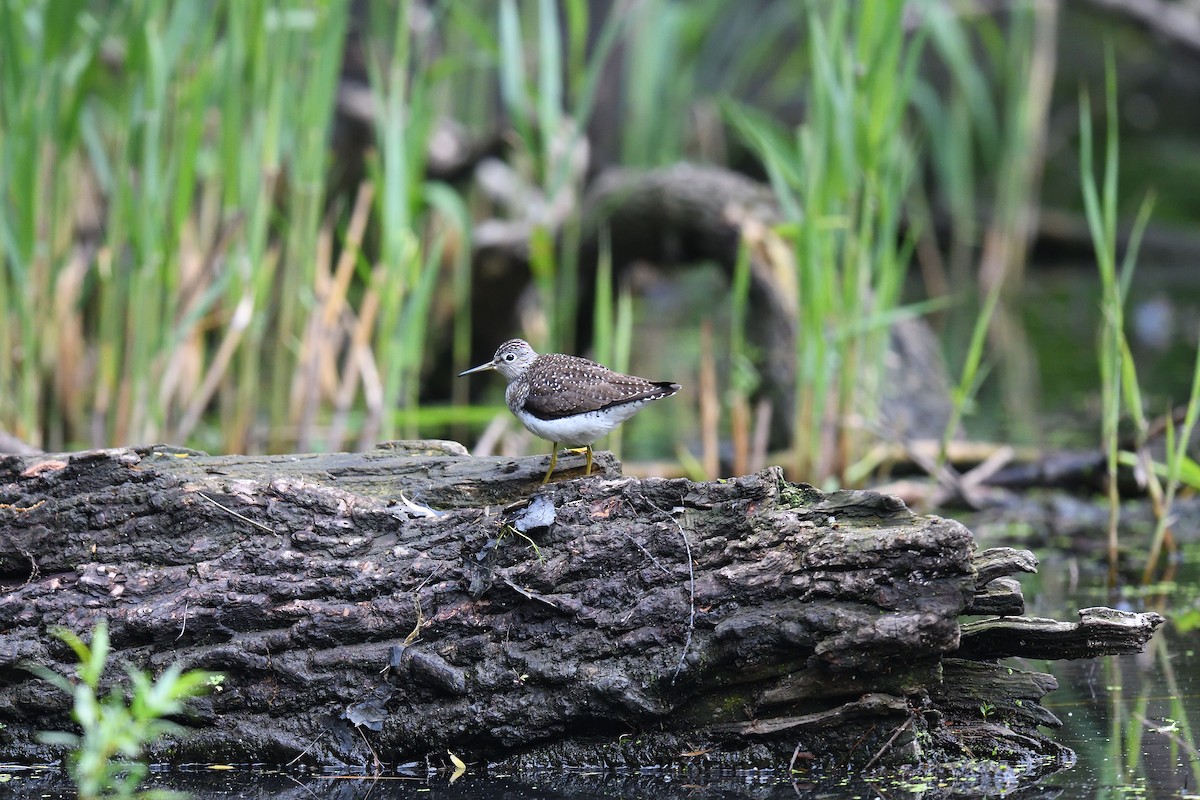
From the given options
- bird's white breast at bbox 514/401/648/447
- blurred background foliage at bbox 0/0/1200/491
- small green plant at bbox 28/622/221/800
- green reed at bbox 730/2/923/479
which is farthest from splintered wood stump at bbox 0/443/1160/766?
green reed at bbox 730/2/923/479

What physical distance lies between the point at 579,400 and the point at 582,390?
2.3 inches

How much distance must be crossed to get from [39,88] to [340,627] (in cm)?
334

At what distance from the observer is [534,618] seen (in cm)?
389

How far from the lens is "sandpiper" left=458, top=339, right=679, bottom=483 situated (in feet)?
15.1

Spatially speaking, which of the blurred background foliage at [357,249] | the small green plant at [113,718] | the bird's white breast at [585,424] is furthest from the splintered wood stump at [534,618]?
the blurred background foliage at [357,249]

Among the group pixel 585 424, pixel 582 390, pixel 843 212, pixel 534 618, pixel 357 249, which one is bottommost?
pixel 534 618

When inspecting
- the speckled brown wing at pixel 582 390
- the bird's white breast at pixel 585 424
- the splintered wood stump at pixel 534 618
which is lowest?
the splintered wood stump at pixel 534 618

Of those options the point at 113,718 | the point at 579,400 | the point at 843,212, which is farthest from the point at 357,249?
the point at 113,718

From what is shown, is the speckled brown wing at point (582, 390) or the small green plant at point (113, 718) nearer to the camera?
the small green plant at point (113, 718)

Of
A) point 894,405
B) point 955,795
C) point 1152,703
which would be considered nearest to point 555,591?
point 955,795

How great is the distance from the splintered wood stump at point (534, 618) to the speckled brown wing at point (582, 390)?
0.54 meters

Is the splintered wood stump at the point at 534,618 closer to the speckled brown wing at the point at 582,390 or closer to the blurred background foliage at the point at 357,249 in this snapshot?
the speckled brown wing at the point at 582,390

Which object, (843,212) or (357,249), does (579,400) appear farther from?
(357,249)

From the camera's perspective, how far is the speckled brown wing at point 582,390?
4613mm
